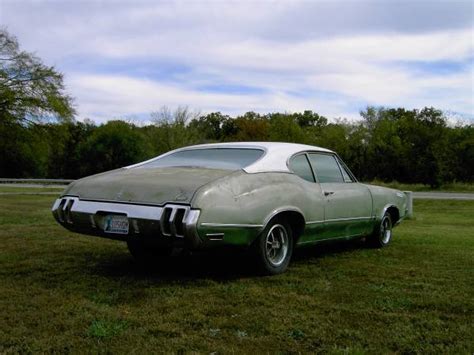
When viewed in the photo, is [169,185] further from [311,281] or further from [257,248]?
[311,281]

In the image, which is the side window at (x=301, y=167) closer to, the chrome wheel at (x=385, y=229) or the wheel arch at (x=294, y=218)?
the wheel arch at (x=294, y=218)

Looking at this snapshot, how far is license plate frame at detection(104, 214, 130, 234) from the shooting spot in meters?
4.84

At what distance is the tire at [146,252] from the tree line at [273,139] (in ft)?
72.8

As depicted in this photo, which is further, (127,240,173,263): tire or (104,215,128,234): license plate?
(127,240,173,263): tire

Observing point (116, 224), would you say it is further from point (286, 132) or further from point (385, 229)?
point (286, 132)

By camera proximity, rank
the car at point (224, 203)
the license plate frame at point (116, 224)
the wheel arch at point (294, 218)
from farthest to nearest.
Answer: the wheel arch at point (294, 218) < the license plate frame at point (116, 224) < the car at point (224, 203)

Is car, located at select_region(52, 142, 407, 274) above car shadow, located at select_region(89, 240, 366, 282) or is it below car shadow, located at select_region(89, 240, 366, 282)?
above

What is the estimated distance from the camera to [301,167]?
603 cm

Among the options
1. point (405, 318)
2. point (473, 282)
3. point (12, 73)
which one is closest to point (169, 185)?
point (405, 318)

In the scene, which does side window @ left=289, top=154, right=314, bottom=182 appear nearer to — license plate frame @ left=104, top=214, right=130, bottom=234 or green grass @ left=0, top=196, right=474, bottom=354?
green grass @ left=0, top=196, right=474, bottom=354

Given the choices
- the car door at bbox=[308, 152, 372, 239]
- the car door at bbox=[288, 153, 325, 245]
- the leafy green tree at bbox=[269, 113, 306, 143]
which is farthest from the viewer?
the leafy green tree at bbox=[269, 113, 306, 143]

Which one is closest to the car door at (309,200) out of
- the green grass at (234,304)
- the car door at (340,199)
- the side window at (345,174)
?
the car door at (340,199)

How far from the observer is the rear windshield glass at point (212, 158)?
5527 millimetres

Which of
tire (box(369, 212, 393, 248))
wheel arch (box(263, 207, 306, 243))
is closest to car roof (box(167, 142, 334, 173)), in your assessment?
wheel arch (box(263, 207, 306, 243))
